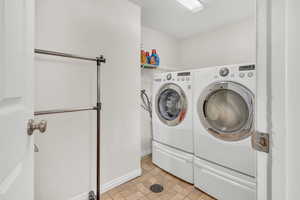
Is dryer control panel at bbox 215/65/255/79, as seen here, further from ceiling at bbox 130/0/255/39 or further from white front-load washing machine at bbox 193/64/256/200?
ceiling at bbox 130/0/255/39

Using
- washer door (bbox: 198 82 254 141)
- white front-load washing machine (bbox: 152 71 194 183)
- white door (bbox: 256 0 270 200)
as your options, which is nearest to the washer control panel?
white front-load washing machine (bbox: 152 71 194 183)

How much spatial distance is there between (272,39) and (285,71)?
0.11 m

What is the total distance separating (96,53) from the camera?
4.69 feet

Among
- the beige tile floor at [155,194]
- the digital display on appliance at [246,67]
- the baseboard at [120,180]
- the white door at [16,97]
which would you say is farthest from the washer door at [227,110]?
the white door at [16,97]

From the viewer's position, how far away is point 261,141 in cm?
45

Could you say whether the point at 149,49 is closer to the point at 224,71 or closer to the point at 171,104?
the point at 171,104

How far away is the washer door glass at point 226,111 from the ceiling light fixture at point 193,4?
127cm

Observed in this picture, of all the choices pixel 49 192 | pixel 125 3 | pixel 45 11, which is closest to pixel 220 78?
pixel 125 3

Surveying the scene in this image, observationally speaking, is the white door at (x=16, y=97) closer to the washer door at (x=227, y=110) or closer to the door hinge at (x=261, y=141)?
the door hinge at (x=261, y=141)

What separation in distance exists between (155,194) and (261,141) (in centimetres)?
141

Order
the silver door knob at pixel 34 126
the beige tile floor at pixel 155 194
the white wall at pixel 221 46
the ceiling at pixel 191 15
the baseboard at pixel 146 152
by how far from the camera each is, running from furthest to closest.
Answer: the baseboard at pixel 146 152
the white wall at pixel 221 46
the ceiling at pixel 191 15
the beige tile floor at pixel 155 194
the silver door knob at pixel 34 126

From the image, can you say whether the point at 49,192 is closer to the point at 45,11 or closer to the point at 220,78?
the point at 45,11

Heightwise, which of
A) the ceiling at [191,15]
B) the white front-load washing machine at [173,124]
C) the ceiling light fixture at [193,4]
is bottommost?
the white front-load washing machine at [173,124]

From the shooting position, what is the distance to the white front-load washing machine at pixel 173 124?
162 centimetres
